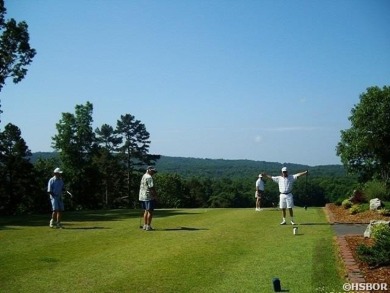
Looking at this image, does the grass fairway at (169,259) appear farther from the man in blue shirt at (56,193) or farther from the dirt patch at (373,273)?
the man in blue shirt at (56,193)

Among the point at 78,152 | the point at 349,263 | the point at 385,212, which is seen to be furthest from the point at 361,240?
the point at 78,152

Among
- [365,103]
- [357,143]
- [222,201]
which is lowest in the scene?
[222,201]

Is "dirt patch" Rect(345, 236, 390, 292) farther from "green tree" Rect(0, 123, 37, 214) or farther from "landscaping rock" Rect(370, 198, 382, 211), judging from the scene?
"green tree" Rect(0, 123, 37, 214)

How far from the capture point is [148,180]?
1405 centimetres

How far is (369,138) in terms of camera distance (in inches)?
1308

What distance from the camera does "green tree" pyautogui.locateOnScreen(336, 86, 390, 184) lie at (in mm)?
32844

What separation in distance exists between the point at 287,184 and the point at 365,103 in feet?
71.9

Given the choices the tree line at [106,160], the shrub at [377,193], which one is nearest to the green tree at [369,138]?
the tree line at [106,160]

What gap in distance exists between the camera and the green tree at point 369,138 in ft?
108

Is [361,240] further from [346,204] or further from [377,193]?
[377,193]

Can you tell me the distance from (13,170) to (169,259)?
1406 inches

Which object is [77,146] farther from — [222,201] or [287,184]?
[222,201]

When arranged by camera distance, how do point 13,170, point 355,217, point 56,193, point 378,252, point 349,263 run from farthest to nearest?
point 13,170 → point 355,217 → point 56,193 → point 349,263 → point 378,252

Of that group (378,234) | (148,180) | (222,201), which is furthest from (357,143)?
(222,201)
